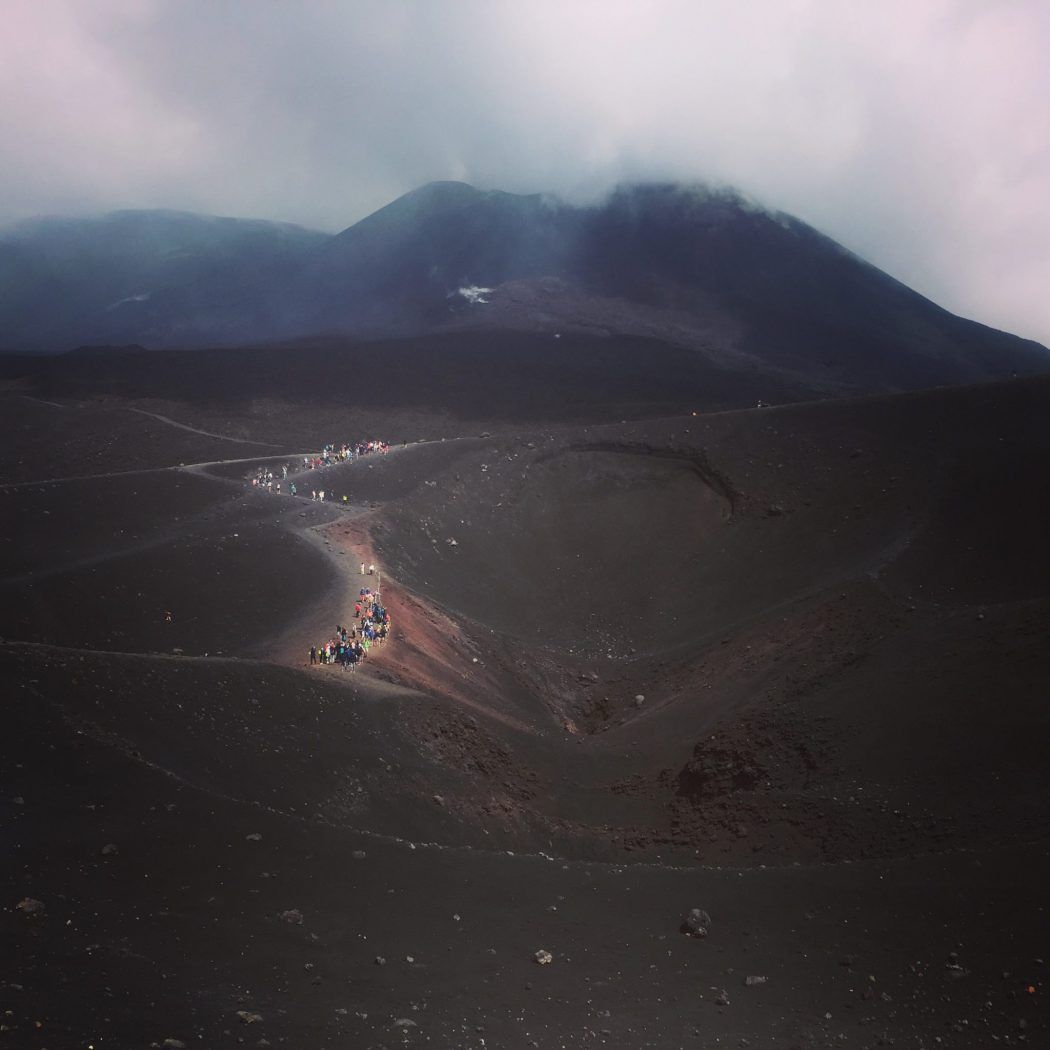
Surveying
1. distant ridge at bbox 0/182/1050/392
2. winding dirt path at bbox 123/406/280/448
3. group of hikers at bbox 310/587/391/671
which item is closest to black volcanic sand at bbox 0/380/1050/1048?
group of hikers at bbox 310/587/391/671

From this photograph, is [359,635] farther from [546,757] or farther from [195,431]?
[195,431]

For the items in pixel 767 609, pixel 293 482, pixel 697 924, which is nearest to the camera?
pixel 697 924

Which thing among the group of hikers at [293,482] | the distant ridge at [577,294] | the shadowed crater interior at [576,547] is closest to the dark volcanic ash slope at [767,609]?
the shadowed crater interior at [576,547]

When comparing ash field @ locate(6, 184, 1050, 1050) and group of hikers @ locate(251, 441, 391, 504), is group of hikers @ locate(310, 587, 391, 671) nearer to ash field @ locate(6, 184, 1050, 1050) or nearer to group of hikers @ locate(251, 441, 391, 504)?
ash field @ locate(6, 184, 1050, 1050)

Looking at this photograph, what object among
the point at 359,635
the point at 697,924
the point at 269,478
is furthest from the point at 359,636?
the point at 269,478

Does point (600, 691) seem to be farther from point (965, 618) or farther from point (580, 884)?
point (580, 884)

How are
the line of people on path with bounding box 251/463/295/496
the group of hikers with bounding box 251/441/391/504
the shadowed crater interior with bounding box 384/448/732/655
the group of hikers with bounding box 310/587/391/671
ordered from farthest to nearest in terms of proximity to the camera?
the line of people on path with bounding box 251/463/295/496 → the group of hikers with bounding box 251/441/391/504 → the shadowed crater interior with bounding box 384/448/732/655 → the group of hikers with bounding box 310/587/391/671
